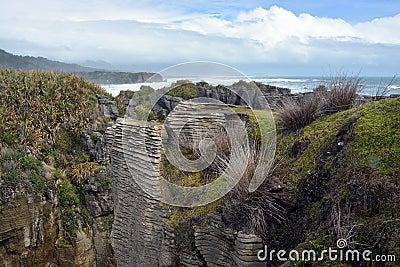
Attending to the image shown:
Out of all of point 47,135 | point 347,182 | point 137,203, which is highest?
point 347,182

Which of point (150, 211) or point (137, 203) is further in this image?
point (137, 203)

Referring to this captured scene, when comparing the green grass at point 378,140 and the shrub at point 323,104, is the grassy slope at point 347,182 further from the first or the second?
the shrub at point 323,104

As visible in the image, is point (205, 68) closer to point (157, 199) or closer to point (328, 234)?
point (157, 199)

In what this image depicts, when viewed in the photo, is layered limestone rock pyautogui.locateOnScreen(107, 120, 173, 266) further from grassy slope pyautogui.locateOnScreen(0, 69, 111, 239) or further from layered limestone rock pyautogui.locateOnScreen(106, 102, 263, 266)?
grassy slope pyautogui.locateOnScreen(0, 69, 111, 239)

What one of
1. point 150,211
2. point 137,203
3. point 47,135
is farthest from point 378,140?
point 47,135

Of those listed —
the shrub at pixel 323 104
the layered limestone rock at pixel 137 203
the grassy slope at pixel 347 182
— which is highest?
the shrub at pixel 323 104

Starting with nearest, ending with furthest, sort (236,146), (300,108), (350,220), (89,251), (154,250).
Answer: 1. (350,220)
2. (236,146)
3. (300,108)
4. (154,250)
5. (89,251)

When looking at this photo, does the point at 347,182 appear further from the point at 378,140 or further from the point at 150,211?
the point at 150,211

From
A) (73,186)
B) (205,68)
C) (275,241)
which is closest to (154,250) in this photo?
(275,241)

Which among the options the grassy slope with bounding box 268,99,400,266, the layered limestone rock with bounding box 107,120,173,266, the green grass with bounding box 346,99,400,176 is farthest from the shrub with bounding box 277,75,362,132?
the layered limestone rock with bounding box 107,120,173,266

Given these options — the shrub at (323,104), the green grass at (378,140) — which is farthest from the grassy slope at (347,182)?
the shrub at (323,104)

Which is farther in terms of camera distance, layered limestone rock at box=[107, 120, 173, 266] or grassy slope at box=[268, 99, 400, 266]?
layered limestone rock at box=[107, 120, 173, 266]
